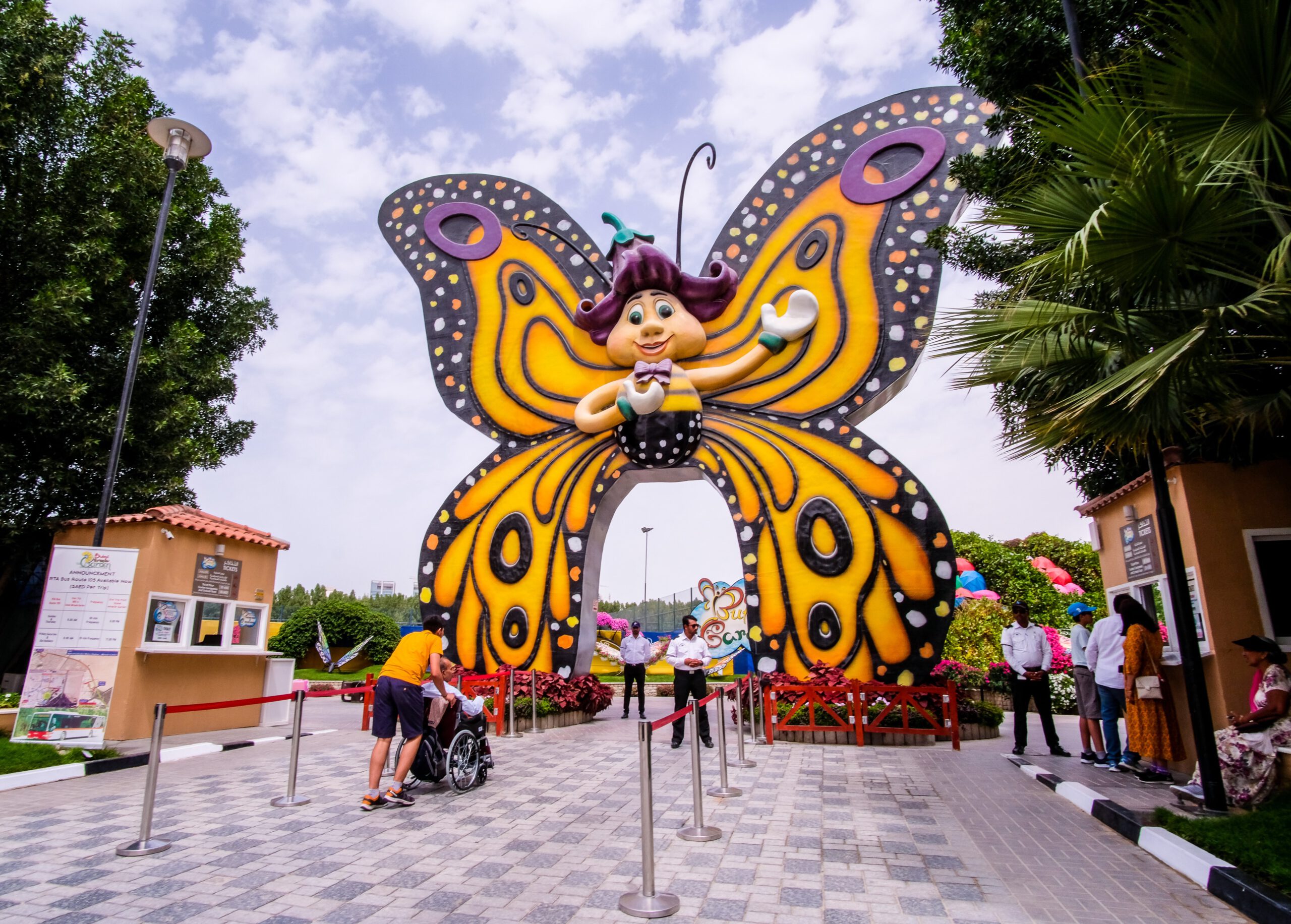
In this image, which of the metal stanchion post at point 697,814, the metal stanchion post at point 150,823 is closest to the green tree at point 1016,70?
the metal stanchion post at point 697,814

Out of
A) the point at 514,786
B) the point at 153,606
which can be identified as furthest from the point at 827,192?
the point at 153,606

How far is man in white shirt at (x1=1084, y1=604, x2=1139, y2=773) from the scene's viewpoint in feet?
23.0

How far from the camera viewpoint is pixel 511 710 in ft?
33.7

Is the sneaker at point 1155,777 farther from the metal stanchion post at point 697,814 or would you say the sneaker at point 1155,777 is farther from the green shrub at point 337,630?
the green shrub at point 337,630

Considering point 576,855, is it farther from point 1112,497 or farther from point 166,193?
point 166,193

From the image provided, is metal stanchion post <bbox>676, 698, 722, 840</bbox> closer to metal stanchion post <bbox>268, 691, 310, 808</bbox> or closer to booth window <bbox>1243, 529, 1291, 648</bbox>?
metal stanchion post <bbox>268, 691, 310, 808</bbox>

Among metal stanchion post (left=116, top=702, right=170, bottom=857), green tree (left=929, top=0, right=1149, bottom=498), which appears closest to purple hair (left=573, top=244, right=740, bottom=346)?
green tree (left=929, top=0, right=1149, bottom=498)

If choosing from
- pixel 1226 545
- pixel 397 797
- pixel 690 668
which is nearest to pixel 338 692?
pixel 397 797

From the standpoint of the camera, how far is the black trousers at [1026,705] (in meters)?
8.16

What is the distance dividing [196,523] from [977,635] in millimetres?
14607

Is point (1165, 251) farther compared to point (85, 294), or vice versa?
point (85, 294)

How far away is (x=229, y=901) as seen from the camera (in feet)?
12.4

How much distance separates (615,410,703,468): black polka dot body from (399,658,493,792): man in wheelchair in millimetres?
5815

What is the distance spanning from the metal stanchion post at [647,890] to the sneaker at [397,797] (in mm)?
2710
